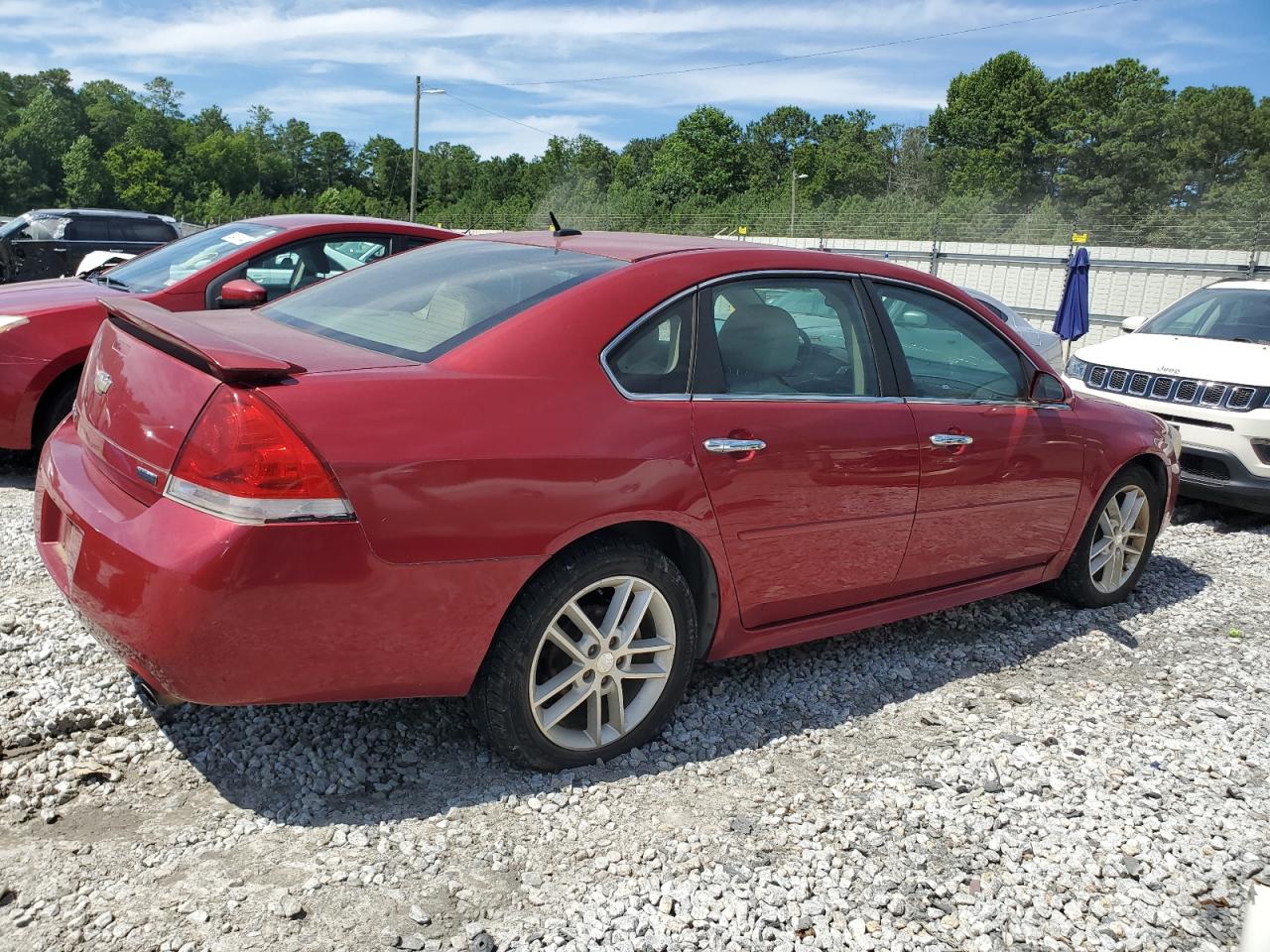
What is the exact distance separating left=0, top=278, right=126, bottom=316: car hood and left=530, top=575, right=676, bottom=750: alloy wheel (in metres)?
3.83

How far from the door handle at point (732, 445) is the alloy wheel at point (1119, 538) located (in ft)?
7.79

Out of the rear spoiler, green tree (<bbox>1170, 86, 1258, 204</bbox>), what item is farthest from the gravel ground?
green tree (<bbox>1170, 86, 1258, 204</bbox>)

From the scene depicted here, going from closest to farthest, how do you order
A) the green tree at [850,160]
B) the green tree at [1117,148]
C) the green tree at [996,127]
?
the green tree at [1117,148] → the green tree at [996,127] → the green tree at [850,160]

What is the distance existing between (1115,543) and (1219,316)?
4.09 metres

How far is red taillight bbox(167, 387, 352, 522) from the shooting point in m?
2.38

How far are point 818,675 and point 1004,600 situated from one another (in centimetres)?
153

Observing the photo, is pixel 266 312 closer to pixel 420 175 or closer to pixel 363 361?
pixel 363 361

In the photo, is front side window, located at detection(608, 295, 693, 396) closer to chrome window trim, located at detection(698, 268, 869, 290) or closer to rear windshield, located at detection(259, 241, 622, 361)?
chrome window trim, located at detection(698, 268, 869, 290)

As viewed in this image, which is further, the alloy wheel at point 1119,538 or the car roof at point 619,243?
the alloy wheel at point 1119,538

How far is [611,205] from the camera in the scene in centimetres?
4662

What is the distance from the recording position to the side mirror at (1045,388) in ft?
13.9

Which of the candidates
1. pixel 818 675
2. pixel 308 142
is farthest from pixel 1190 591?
pixel 308 142

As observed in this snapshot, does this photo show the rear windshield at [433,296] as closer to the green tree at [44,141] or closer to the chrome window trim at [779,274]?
the chrome window trim at [779,274]

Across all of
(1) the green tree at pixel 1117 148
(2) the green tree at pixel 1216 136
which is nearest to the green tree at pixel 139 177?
(1) the green tree at pixel 1117 148
